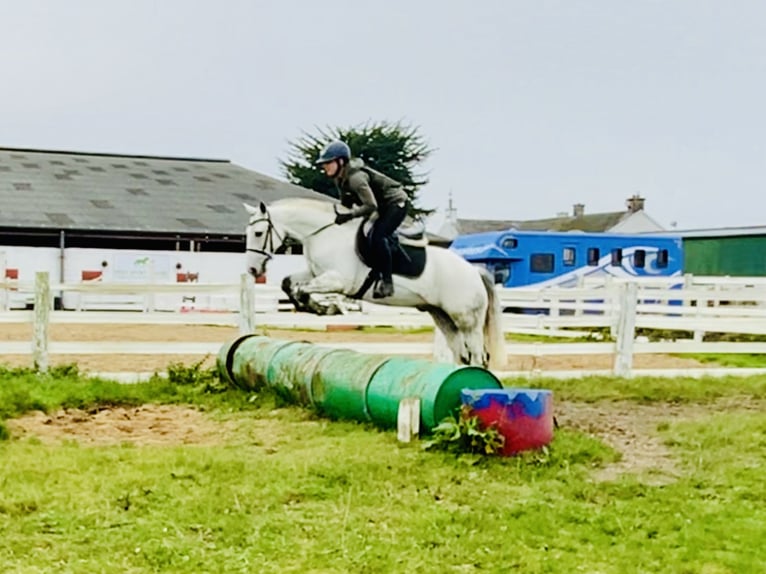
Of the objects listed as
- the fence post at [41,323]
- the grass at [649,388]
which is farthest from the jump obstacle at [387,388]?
the grass at [649,388]

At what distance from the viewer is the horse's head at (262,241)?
25.3 ft

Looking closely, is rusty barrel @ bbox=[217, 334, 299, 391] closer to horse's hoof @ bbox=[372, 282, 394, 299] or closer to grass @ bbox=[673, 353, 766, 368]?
horse's hoof @ bbox=[372, 282, 394, 299]

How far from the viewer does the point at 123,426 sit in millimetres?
7172

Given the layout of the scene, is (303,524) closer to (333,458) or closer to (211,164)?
(333,458)

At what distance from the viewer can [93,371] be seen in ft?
32.4

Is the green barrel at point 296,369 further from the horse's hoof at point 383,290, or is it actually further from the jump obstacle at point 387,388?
the horse's hoof at point 383,290

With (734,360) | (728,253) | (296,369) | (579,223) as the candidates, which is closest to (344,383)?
(296,369)

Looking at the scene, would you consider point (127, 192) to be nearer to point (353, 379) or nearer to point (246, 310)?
point (246, 310)

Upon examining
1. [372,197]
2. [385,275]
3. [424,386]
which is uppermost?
[372,197]

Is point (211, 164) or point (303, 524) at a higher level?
point (211, 164)

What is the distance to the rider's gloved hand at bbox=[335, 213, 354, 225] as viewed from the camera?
7.61 m

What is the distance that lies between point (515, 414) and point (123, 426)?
311cm

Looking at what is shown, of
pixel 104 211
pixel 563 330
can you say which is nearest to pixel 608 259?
pixel 563 330

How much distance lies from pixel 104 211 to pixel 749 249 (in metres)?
19.8
